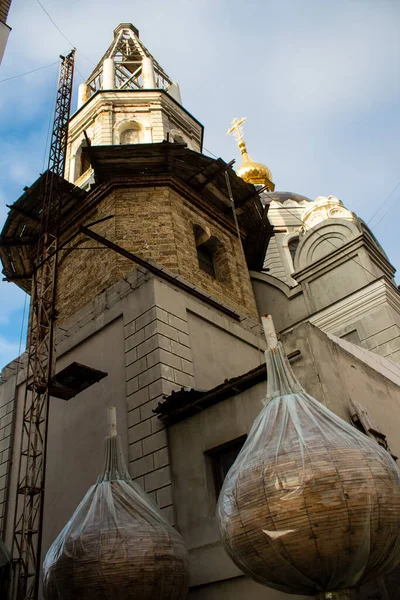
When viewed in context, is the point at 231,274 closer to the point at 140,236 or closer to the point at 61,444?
the point at 140,236

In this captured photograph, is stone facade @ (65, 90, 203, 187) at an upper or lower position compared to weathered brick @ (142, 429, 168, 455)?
upper

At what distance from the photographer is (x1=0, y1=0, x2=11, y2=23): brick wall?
12.5m

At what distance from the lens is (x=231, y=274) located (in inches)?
634

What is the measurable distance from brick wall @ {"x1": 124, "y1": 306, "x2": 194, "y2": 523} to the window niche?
4419 millimetres

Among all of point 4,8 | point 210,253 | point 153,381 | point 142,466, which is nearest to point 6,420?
point 153,381

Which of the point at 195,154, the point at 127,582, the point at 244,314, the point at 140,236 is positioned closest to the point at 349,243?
the point at 244,314

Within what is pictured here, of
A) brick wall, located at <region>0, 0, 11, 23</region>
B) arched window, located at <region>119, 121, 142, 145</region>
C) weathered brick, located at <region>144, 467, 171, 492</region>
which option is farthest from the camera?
arched window, located at <region>119, 121, 142, 145</region>

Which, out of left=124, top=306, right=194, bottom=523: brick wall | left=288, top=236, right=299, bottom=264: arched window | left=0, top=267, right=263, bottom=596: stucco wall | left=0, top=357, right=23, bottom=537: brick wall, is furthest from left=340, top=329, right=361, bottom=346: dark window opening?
left=288, top=236, right=299, bottom=264: arched window

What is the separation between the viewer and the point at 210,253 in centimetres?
1691

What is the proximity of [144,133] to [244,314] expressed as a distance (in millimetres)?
8601

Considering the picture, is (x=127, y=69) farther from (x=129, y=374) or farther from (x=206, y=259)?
(x=129, y=374)

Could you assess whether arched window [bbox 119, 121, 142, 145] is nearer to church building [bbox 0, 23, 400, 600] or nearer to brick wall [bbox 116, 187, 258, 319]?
church building [bbox 0, 23, 400, 600]

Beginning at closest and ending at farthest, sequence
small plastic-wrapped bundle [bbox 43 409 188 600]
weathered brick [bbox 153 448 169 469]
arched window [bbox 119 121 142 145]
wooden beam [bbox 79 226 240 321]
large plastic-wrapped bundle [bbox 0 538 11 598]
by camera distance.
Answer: small plastic-wrapped bundle [bbox 43 409 188 600] < weathered brick [bbox 153 448 169 469] < large plastic-wrapped bundle [bbox 0 538 11 598] < wooden beam [bbox 79 226 240 321] < arched window [bbox 119 121 142 145]

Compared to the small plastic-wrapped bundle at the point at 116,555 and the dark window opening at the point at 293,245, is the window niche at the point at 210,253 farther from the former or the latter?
the dark window opening at the point at 293,245
